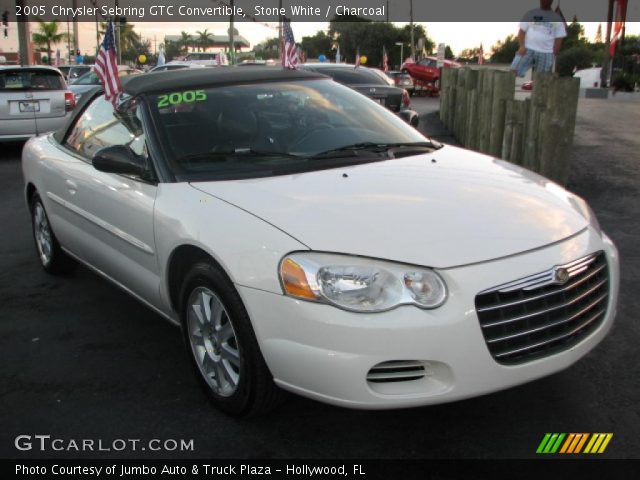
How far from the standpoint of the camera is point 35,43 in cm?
7794

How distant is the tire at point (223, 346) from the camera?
Result: 292 centimetres

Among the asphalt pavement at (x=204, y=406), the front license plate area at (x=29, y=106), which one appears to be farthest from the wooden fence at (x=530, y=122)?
the front license plate area at (x=29, y=106)

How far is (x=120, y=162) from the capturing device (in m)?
3.63

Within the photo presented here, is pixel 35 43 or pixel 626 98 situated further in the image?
pixel 35 43

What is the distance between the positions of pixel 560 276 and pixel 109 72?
10.5 ft

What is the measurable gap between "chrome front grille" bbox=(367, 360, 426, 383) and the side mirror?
1717mm

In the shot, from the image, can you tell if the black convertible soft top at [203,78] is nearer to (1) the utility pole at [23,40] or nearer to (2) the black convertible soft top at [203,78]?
(2) the black convertible soft top at [203,78]

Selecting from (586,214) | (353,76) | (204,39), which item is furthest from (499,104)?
(204,39)

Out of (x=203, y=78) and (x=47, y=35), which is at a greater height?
(x=47, y=35)

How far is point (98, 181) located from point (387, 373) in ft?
7.59

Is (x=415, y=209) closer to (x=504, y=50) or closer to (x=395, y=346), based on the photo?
(x=395, y=346)

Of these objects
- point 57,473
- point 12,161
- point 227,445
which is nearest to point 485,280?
point 227,445

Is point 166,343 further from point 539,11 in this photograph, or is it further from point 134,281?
point 539,11

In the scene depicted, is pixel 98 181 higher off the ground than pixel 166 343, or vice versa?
pixel 98 181
